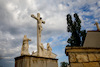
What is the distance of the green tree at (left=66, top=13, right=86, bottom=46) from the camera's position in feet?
76.8

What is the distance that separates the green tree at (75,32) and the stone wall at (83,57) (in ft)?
67.4

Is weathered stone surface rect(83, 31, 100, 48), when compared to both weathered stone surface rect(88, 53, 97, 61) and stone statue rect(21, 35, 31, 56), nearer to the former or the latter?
weathered stone surface rect(88, 53, 97, 61)

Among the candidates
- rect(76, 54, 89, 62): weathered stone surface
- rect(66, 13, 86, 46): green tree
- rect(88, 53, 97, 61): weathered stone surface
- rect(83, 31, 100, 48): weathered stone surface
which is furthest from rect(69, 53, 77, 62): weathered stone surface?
rect(66, 13, 86, 46): green tree

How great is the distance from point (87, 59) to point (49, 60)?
551cm

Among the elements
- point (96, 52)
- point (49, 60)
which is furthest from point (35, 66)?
point (96, 52)

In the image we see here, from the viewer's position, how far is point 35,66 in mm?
6941

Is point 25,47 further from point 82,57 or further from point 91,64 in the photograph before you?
point 91,64

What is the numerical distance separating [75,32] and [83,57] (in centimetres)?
→ 2226

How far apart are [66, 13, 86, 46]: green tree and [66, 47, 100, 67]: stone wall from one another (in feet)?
67.4

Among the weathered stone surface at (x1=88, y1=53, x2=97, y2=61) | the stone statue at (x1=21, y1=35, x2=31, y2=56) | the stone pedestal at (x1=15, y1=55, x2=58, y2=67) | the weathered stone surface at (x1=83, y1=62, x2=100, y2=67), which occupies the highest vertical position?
the stone statue at (x1=21, y1=35, x2=31, y2=56)

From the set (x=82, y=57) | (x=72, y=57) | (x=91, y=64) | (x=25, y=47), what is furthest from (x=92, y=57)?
(x=25, y=47)

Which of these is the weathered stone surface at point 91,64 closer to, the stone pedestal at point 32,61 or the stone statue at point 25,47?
the stone pedestal at point 32,61

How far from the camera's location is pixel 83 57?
3236 mm

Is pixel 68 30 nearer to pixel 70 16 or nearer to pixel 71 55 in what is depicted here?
pixel 70 16
